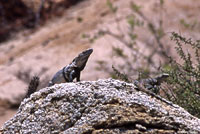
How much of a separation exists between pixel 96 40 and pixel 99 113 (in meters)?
10.1

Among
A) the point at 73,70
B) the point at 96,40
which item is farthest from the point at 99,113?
the point at 96,40

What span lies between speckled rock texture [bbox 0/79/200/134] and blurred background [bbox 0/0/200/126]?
733 cm

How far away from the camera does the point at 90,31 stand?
14344mm

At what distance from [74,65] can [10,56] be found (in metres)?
11.2

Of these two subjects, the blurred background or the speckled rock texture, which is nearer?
the speckled rock texture

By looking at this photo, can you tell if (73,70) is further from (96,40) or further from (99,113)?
(96,40)

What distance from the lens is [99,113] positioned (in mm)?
3574

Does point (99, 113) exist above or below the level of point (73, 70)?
below

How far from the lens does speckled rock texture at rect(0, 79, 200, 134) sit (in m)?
3.51

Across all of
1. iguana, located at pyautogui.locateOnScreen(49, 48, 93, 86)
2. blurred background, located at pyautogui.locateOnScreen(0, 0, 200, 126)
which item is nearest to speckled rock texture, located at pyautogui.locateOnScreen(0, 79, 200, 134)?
iguana, located at pyautogui.locateOnScreen(49, 48, 93, 86)

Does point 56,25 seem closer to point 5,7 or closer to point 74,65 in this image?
point 5,7

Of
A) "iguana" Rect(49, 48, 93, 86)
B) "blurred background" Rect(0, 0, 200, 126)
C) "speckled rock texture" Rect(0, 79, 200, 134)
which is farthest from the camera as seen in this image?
"blurred background" Rect(0, 0, 200, 126)

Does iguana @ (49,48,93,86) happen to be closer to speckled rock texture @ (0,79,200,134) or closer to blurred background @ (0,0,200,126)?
speckled rock texture @ (0,79,200,134)

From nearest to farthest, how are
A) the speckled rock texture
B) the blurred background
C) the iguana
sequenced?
the speckled rock texture → the iguana → the blurred background
